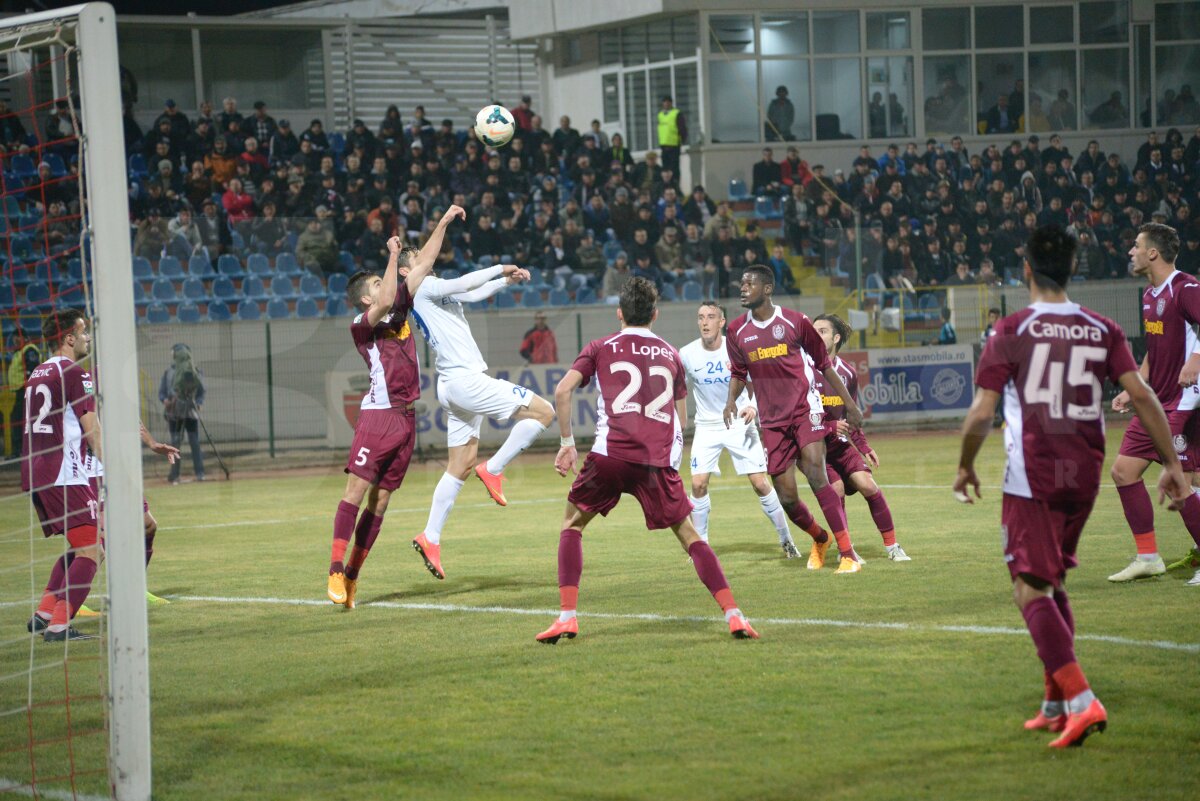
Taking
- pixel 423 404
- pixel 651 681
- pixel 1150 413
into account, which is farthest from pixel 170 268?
pixel 1150 413

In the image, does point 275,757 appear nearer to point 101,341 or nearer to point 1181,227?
point 101,341

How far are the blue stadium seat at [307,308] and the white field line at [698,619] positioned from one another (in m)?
14.5

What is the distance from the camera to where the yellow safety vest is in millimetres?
31938

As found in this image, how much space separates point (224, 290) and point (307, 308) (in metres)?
1.59

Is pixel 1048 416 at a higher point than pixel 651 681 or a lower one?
higher

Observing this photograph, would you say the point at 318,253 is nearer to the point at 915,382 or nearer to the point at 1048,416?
the point at 915,382

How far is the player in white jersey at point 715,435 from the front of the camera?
11.5 metres

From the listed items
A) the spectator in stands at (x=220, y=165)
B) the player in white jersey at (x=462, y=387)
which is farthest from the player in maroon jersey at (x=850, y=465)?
the spectator in stands at (x=220, y=165)

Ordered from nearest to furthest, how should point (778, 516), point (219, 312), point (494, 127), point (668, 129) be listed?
point (494, 127)
point (778, 516)
point (219, 312)
point (668, 129)

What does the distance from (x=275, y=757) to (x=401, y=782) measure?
2.55 feet

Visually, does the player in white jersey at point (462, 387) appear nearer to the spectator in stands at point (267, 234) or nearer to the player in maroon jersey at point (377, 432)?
the player in maroon jersey at point (377, 432)

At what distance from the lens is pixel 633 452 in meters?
7.91

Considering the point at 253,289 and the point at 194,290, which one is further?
the point at 253,289

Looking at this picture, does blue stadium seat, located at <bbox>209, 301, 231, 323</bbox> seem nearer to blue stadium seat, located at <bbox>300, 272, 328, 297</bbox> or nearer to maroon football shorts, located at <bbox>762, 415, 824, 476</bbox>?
blue stadium seat, located at <bbox>300, 272, 328, 297</bbox>
